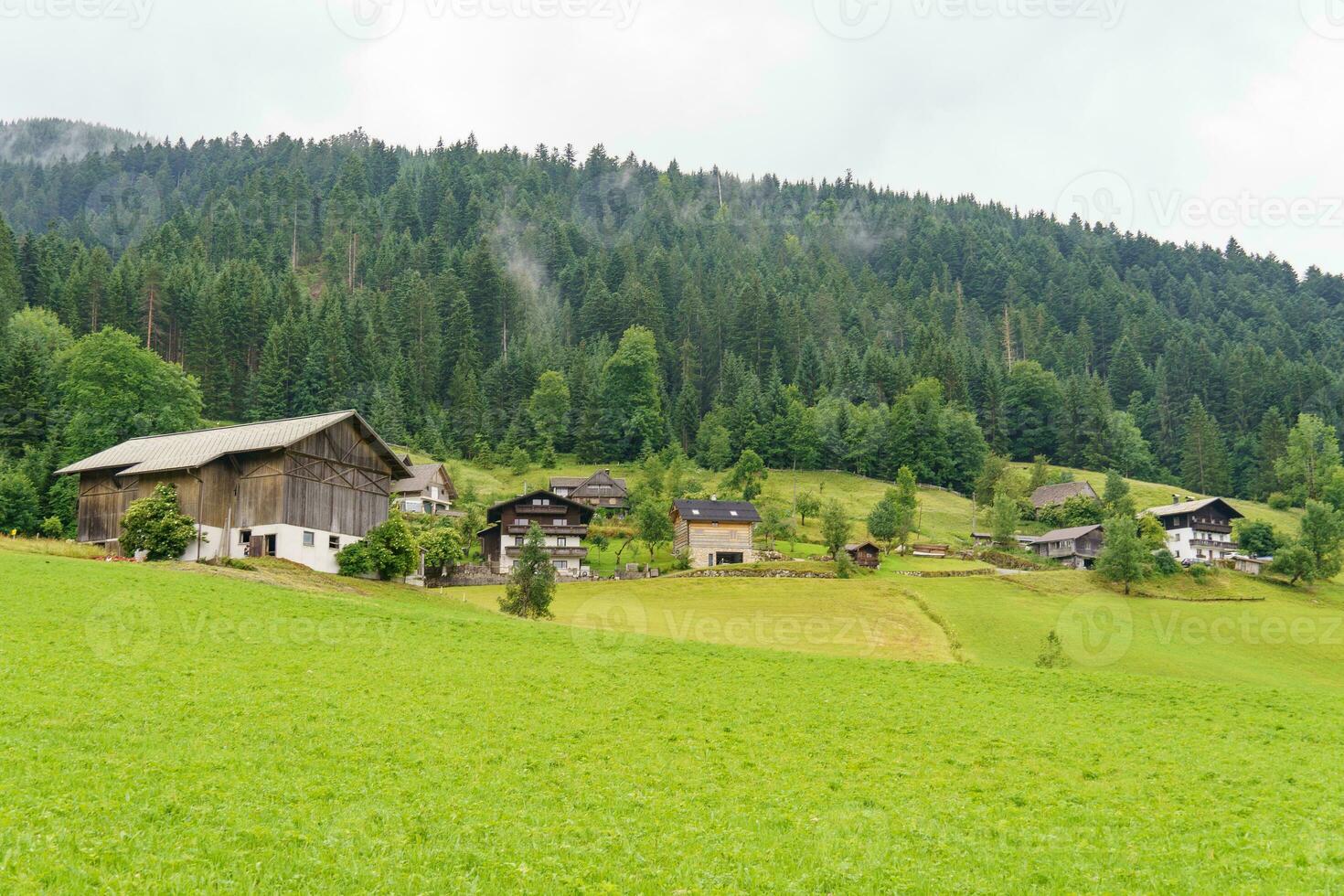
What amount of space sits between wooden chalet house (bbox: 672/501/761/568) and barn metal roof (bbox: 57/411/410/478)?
3718 cm

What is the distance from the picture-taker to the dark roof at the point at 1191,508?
4163 inches

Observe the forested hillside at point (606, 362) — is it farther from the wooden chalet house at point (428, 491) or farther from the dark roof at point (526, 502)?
the dark roof at point (526, 502)

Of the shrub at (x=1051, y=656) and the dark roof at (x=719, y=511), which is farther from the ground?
the dark roof at (x=719, y=511)

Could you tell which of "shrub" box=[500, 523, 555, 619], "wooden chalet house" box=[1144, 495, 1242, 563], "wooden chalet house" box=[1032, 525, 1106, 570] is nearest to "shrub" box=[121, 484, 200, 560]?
"shrub" box=[500, 523, 555, 619]

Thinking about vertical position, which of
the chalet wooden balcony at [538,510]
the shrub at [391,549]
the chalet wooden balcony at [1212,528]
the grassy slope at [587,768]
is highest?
the chalet wooden balcony at [538,510]

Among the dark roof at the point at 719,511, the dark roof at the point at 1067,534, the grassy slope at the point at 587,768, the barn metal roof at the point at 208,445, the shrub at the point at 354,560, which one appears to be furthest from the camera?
the dark roof at the point at 1067,534

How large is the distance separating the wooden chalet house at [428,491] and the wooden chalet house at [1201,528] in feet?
256

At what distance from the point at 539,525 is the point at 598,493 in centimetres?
2145

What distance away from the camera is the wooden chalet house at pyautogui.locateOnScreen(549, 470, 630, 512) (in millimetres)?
109125

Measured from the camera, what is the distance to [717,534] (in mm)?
90500

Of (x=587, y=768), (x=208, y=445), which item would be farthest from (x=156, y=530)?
(x=587, y=768)

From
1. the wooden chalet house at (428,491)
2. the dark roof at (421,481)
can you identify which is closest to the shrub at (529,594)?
the wooden chalet house at (428,491)

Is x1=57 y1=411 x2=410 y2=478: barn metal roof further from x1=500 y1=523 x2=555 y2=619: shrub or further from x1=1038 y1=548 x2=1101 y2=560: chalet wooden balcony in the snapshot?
x1=1038 y1=548 x2=1101 y2=560: chalet wooden balcony

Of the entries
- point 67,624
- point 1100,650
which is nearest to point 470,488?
point 1100,650
